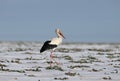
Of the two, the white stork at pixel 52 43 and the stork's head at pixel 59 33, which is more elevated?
the stork's head at pixel 59 33

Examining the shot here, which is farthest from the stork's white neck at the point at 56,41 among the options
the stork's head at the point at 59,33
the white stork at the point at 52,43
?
the stork's head at the point at 59,33

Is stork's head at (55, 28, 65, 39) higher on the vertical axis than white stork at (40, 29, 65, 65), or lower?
higher

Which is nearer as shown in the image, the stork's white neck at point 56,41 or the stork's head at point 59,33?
the stork's white neck at point 56,41

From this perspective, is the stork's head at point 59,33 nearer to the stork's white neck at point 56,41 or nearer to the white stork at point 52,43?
the white stork at point 52,43

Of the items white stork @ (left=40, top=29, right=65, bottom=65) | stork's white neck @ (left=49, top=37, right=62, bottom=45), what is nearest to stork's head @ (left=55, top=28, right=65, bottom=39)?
white stork @ (left=40, top=29, right=65, bottom=65)

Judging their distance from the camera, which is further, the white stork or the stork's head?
the stork's head

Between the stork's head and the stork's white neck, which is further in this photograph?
the stork's head

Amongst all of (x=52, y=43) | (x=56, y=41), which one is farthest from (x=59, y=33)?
(x=52, y=43)

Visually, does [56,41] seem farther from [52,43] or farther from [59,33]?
[59,33]

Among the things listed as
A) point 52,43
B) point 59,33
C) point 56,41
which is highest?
point 59,33

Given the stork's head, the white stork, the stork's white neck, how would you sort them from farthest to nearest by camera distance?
the stork's head < the stork's white neck < the white stork

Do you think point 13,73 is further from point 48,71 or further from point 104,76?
point 104,76

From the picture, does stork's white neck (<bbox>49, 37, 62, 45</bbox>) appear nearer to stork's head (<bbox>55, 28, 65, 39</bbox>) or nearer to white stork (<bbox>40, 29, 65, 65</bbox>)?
white stork (<bbox>40, 29, 65, 65</bbox>)

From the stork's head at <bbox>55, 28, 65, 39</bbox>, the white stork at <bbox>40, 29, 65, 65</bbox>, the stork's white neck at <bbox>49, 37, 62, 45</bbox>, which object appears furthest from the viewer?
the stork's head at <bbox>55, 28, 65, 39</bbox>
